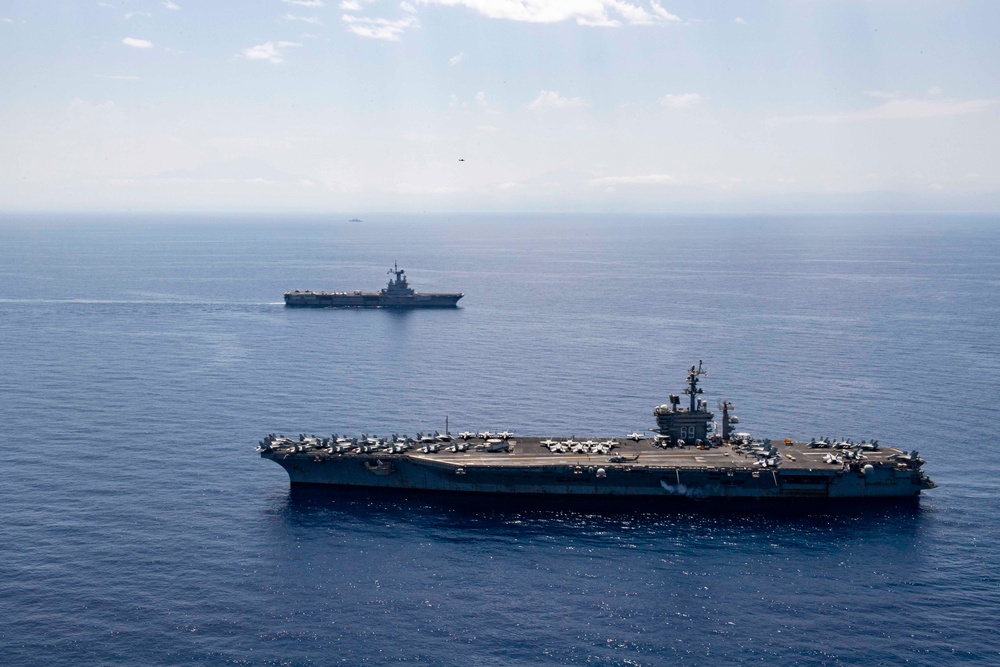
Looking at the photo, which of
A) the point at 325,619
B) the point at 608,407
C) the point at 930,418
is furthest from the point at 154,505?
the point at 930,418

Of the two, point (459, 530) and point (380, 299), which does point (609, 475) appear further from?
point (380, 299)

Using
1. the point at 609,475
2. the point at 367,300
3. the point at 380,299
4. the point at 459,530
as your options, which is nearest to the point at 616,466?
the point at 609,475

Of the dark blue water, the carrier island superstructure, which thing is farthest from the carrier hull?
the dark blue water

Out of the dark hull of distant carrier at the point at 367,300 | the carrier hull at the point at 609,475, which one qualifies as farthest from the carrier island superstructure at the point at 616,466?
the dark hull of distant carrier at the point at 367,300

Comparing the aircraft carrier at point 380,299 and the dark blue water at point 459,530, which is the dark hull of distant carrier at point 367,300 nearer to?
the aircraft carrier at point 380,299

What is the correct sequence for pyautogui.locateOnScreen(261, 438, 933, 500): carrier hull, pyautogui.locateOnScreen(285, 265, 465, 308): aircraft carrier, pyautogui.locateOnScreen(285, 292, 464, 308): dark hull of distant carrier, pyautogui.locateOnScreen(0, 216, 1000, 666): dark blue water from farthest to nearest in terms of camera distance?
pyautogui.locateOnScreen(285, 265, 465, 308): aircraft carrier
pyautogui.locateOnScreen(285, 292, 464, 308): dark hull of distant carrier
pyautogui.locateOnScreen(261, 438, 933, 500): carrier hull
pyautogui.locateOnScreen(0, 216, 1000, 666): dark blue water

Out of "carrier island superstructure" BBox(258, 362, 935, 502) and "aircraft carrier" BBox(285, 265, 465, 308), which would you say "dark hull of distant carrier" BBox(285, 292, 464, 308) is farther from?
"carrier island superstructure" BBox(258, 362, 935, 502)
